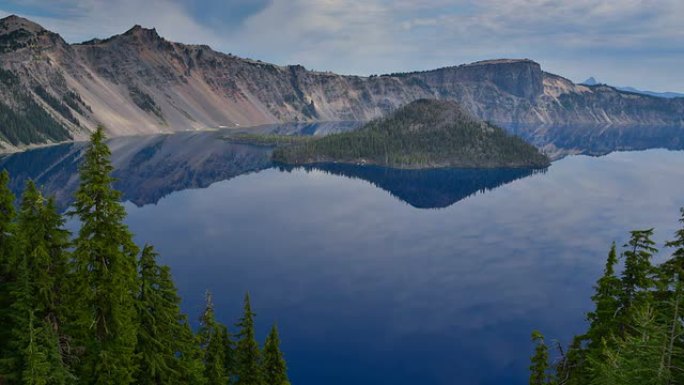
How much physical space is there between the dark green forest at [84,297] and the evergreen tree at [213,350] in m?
6.29

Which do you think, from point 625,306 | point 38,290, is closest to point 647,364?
point 625,306

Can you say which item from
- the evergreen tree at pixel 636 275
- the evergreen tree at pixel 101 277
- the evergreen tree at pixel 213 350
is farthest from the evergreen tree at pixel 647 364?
the evergreen tree at pixel 213 350

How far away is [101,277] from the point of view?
83.1 feet

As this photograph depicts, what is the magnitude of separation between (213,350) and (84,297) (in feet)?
52.3

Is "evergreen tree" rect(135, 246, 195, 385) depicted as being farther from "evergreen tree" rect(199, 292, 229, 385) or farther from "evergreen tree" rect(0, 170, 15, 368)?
"evergreen tree" rect(0, 170, 15, 368)

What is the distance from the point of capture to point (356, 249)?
118 metres

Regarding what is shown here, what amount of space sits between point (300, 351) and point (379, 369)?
451 inches

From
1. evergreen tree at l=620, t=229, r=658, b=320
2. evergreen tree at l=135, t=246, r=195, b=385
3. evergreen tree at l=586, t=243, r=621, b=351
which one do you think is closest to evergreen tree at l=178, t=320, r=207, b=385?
evergreen tree at l=135, t=246, r=195, b=385

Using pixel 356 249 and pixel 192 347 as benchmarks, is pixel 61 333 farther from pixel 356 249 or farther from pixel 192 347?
pixel 356 249

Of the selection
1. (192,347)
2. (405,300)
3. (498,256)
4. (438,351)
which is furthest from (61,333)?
(498,256)

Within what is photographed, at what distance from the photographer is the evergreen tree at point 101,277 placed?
81.7ft

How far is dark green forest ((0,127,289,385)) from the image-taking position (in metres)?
24.4

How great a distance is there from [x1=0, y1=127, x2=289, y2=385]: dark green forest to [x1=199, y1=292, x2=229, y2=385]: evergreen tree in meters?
6.29

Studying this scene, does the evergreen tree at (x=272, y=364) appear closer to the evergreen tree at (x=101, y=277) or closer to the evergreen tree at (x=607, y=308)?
the evergreen tree at (x=101, y=277)
